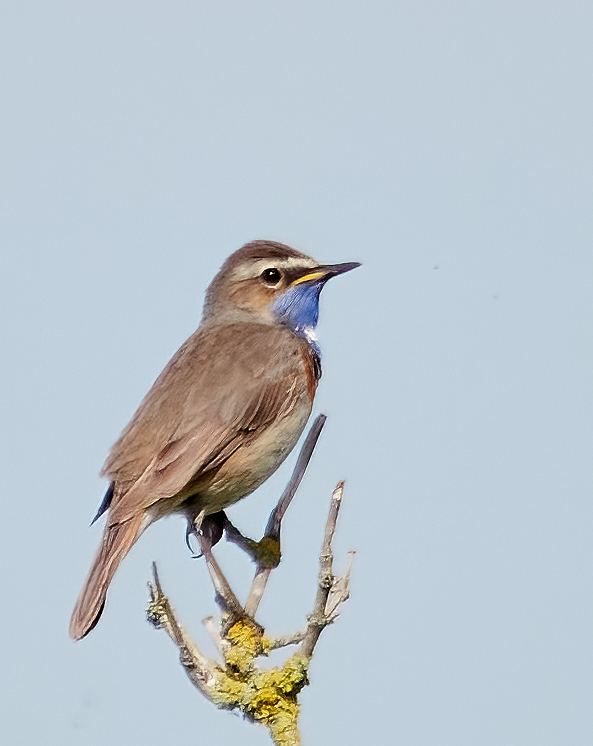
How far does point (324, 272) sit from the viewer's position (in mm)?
7535

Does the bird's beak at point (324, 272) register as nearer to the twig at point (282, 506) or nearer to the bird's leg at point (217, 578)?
the twig at point (282, 506)

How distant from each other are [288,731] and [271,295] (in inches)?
136

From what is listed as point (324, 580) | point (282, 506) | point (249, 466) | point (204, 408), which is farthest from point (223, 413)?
point (324, 580)

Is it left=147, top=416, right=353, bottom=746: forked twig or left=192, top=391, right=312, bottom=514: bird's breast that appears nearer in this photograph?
left=147, top=416, right=353, bottom=746: forked twig

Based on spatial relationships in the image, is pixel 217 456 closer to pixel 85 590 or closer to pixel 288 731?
pixel 85 590

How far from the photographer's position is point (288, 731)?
509cm

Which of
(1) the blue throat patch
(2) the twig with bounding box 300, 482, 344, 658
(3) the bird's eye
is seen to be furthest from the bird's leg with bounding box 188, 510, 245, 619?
(3) the bird's eye

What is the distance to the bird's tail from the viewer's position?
19.1ft

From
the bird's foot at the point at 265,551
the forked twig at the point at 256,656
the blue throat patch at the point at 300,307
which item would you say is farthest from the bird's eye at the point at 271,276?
the forked twig at the point at 256,656

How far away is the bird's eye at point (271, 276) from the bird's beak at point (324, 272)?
0.13m

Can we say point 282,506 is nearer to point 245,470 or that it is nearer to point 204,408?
point 245,470

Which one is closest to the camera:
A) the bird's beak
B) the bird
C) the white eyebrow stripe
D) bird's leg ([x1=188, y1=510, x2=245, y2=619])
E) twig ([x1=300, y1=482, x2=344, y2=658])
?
twig ([x1=300, y1=482, x2=344, y2=658])

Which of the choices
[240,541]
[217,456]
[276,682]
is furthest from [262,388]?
[276,682]

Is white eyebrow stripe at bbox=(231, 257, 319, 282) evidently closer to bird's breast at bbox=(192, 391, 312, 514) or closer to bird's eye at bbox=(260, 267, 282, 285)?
bird's eye at bbox=(260, 267, 282, 285)
